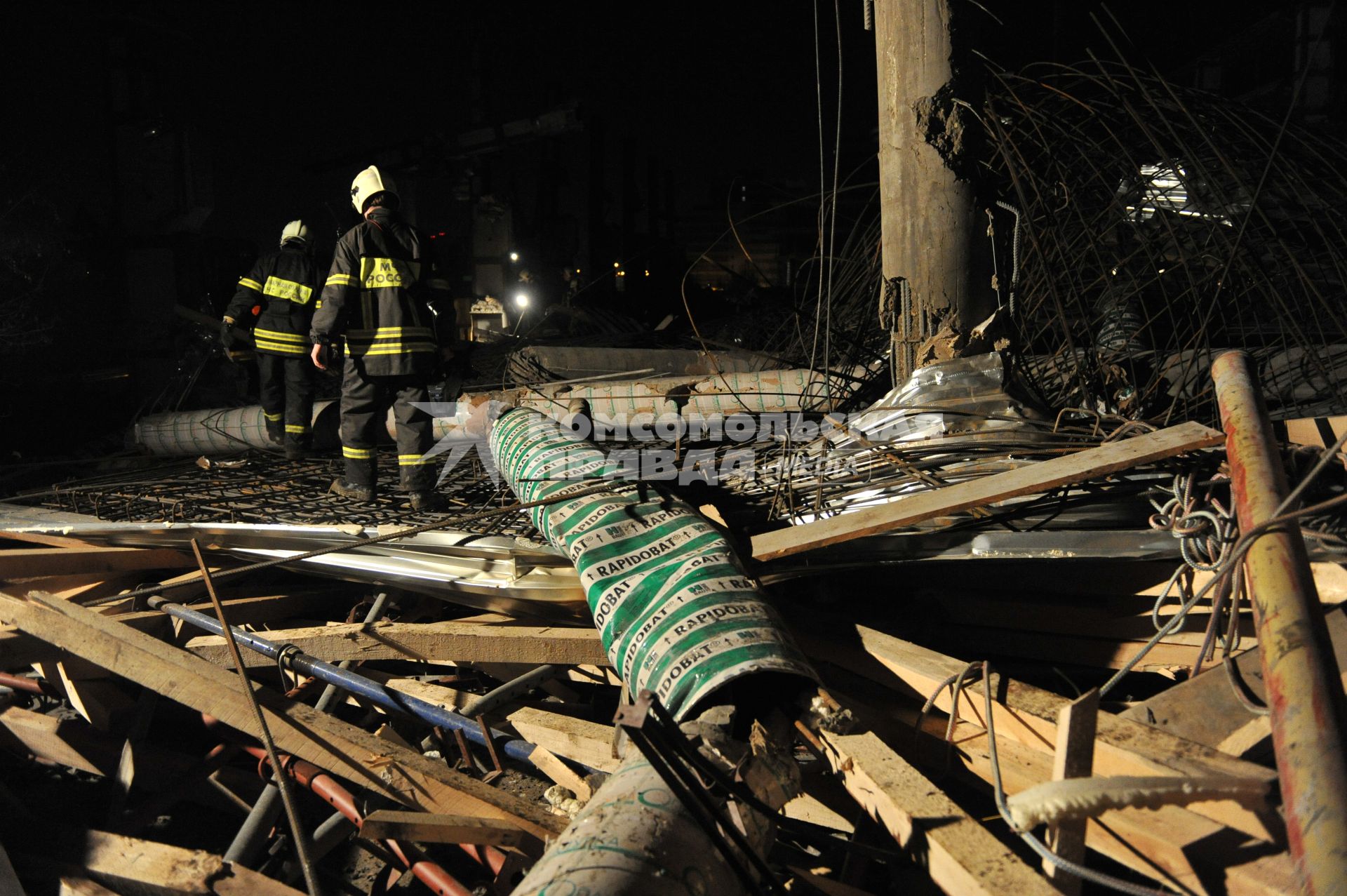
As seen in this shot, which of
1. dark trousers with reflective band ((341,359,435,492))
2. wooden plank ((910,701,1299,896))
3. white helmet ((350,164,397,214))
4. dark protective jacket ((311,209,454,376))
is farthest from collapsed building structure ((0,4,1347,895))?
white helmet ((350,164,397,214))

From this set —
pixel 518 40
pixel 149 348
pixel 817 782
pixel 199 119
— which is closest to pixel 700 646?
pixel 817 782

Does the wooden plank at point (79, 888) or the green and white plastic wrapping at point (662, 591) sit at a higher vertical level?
the green and white plastic wrapping at point (662, 591)

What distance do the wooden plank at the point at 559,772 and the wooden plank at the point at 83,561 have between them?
230 centimetres

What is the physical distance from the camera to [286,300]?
586 centimetres

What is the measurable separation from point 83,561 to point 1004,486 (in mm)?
3754

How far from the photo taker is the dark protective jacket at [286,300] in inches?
229

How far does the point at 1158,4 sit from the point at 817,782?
15.3 m

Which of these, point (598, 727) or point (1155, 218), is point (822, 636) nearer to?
point (598, 727)

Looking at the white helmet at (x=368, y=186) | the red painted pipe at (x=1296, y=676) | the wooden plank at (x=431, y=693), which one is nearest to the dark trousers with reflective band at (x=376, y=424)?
the white helmet at (x=368, y=186)

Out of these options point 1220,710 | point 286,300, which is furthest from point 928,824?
point 286,300

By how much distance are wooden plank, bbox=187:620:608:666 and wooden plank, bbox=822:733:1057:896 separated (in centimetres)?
105

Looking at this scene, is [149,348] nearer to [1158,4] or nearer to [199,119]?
[199,119]

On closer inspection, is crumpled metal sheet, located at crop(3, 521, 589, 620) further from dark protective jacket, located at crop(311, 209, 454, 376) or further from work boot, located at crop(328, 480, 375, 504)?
dark protective jacket, located at crop(311, 209, 454, 376)

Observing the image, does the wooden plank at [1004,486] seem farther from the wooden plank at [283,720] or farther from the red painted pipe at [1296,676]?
the wooden plank at [283,720]
